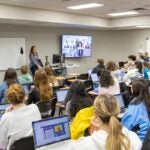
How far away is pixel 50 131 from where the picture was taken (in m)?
2.62

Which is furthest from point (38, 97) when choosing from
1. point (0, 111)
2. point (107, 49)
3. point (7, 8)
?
point (107, 49)

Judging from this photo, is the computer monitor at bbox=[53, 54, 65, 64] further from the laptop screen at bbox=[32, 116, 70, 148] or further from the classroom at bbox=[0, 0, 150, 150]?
the laptop screen at bbox=[32, 116, 70, 148]

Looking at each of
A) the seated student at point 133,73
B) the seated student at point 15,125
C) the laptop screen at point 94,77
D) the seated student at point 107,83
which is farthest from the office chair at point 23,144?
the laptop screen at point 94,77

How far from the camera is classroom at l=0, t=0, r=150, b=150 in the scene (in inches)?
96.1

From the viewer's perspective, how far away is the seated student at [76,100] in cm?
357

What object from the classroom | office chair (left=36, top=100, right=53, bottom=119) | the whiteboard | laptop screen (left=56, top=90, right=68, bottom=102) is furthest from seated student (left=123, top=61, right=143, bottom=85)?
the whiteboard

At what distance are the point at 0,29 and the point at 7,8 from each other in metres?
1.44

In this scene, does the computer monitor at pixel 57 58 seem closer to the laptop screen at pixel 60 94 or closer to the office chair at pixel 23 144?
the laptop screen at pixel 60 94

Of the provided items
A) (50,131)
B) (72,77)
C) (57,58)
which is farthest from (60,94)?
(57,58)

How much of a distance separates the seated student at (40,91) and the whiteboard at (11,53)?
499 centimetres

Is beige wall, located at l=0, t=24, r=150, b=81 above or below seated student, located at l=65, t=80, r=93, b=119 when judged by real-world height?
above

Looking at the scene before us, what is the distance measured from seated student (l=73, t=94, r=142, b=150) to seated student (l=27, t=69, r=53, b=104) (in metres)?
2.88

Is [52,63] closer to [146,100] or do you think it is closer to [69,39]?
[69,39]

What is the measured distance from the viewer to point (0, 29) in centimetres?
948
